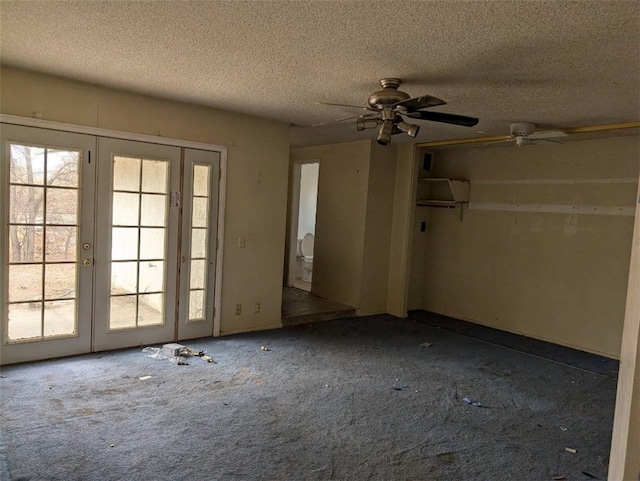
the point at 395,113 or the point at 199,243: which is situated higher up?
the point at 395,113

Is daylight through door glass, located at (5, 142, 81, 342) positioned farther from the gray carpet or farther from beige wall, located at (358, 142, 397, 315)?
beige wall, located at (358, 142, 397, 315)

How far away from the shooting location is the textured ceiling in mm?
2264

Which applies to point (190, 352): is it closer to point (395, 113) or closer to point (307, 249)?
point (395, 113)

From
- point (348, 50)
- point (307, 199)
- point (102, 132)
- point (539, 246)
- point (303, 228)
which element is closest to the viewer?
point (348, 50)

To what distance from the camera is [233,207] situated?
4930mm

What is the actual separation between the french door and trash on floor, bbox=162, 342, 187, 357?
0.28 meters

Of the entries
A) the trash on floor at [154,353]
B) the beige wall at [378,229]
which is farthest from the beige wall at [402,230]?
the trash on floor at [154,353]

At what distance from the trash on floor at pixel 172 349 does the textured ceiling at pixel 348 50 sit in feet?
7.49

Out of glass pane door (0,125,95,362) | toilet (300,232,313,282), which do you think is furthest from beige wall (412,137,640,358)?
glass pane door (0,125,95,362)

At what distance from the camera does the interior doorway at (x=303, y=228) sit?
734 cm

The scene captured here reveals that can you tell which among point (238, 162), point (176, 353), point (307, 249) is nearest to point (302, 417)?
point (176, 353)

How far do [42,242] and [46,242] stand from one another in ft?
0.10

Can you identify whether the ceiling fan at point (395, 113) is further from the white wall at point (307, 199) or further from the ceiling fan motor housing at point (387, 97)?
the white wall at point (307, 199)

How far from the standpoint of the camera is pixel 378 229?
625 cm
